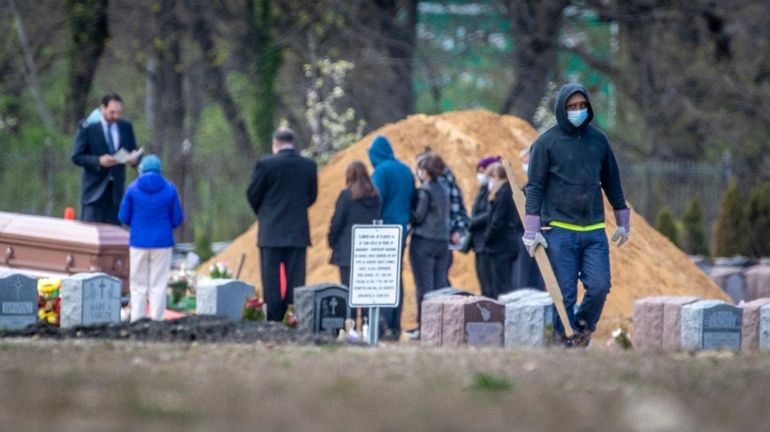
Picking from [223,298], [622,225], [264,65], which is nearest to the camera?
[622,225]

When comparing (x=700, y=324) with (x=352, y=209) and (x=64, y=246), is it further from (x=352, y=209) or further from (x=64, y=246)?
(x=64, y=246)

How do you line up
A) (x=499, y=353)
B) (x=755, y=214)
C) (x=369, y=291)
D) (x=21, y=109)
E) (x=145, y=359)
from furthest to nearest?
(x=21, y=109) < (x=755, y=214) < (x=369, y=291) < (x=499, y=353) < (x=145, y=359)

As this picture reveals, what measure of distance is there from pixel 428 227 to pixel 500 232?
2.49 feet

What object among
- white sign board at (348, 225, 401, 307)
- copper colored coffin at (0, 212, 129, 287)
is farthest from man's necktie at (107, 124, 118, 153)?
white sign board at (348, 225, 401, 307)

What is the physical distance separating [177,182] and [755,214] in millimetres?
10149

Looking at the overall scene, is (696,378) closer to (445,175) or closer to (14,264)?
(445,175)

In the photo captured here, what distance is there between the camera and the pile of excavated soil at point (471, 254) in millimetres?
20250

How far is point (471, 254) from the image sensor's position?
68.8 feet

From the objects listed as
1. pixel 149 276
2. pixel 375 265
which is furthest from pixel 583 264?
pixel 149 276

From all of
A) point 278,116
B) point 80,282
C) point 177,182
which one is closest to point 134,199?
point 80,282

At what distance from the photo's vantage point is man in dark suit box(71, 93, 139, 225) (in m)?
18.2

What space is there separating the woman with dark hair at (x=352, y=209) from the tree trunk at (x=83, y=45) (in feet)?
59.5

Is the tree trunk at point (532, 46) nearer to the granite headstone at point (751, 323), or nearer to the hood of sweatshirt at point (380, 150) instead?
the hood of sweatshirt at point (380, 150)

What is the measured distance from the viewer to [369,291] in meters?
14.5
